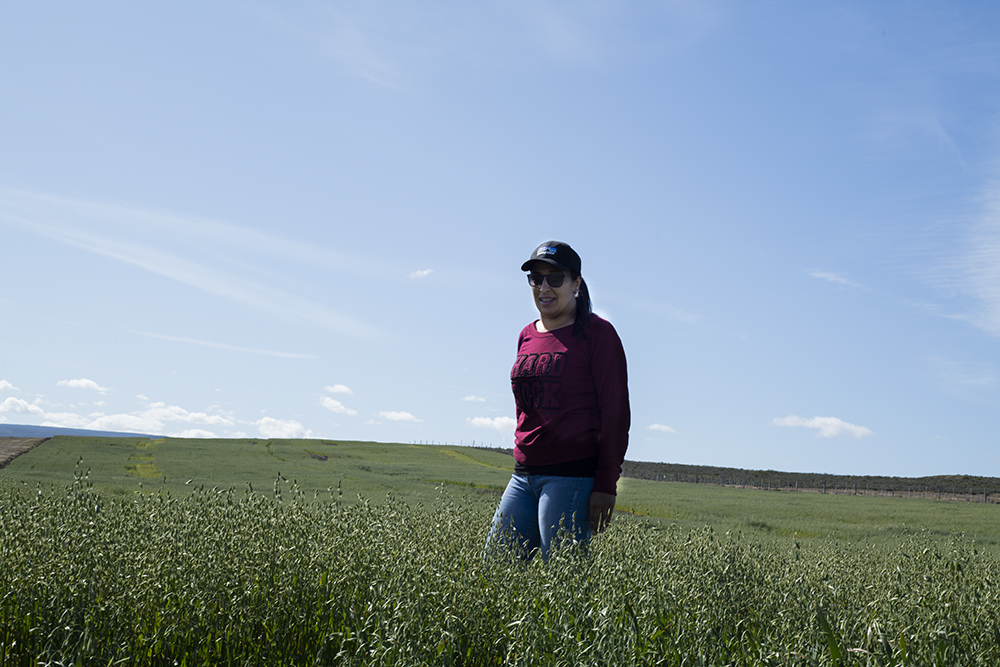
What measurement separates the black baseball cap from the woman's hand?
1.25 m

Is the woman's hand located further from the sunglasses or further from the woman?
the sunglasses

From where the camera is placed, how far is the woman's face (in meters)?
3.83

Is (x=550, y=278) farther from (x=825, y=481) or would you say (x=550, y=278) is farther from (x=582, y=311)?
(x=825, y=481)

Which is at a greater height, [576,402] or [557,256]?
[557,256]

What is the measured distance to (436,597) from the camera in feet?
8.14

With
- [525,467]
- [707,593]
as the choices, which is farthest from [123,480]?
[707,593]

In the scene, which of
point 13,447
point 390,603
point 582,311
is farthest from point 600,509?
point 13,447

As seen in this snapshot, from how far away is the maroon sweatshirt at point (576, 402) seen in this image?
11.4 feet

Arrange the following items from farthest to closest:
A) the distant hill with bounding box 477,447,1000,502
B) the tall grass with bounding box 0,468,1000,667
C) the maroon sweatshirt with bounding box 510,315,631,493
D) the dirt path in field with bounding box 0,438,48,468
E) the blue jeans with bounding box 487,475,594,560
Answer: the distant hill with bounding box 477,447,1000,502 → the dirt path in field with bounding box 0,438,48,468 → the maroon sweatshirt with bounding box 510,315,631,493 → the blue jeans with bounding box 487,475,594,560 → the tall grass with bounding box 0,468,1000,667

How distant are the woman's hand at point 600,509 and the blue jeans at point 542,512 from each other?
41mm

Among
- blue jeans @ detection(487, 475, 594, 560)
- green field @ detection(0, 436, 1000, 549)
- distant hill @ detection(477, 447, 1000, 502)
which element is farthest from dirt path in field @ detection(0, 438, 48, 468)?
blue jeans @ detection(487, 475, 594, 560)

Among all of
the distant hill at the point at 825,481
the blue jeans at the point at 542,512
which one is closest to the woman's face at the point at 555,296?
the blue jeans at the point at 542,512

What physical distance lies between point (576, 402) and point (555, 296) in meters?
0.64

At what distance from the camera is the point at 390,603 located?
2.37 m
